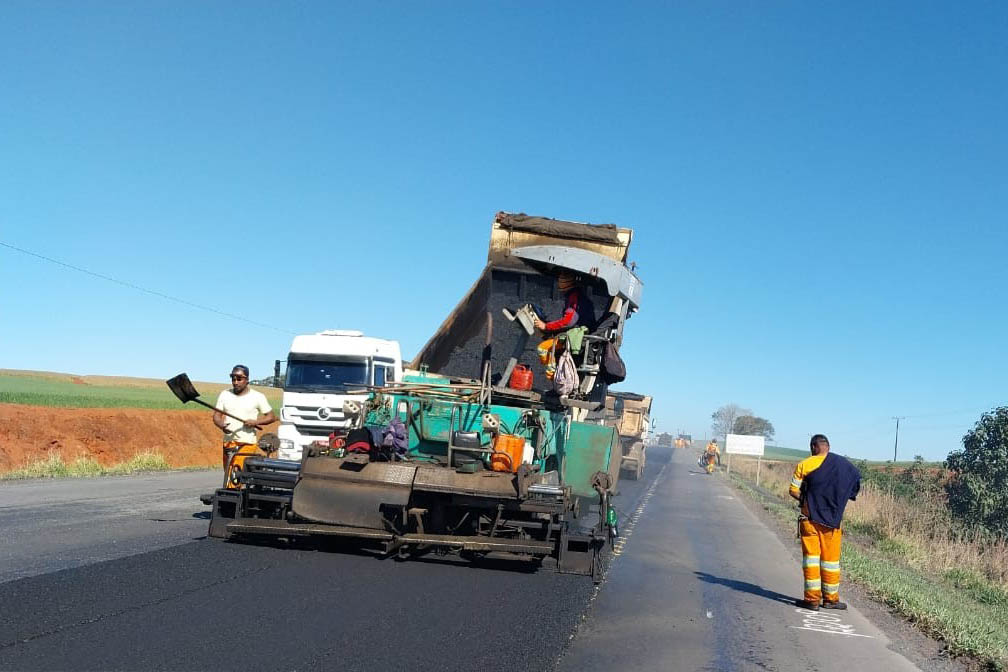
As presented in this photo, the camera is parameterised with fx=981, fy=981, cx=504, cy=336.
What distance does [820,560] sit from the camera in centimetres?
967

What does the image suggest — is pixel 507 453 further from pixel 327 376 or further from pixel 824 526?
pixel 327 376

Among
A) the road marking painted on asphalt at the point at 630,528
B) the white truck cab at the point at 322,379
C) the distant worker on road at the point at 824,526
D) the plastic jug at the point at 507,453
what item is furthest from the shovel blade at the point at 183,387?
the white truck cab at the point at 322,379

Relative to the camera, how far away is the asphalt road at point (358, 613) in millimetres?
5758

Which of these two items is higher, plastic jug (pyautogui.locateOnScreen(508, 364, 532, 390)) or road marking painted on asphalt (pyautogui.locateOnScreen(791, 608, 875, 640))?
plastic jug (pyautogui.locateOnScreen(508, 364, 532, 390))

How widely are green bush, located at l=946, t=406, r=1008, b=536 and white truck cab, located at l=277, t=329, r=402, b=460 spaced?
723 inches

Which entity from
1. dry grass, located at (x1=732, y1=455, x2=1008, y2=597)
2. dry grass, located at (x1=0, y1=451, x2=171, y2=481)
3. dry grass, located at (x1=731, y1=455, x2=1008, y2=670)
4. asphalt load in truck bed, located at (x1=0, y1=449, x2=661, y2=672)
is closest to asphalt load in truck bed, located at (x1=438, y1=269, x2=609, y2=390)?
asphalt load in truck bed, located at (x1=0, y1=449, x2=661, y2=672)

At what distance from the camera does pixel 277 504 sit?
32.7 ft

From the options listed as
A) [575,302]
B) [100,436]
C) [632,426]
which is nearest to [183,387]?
[575,302]

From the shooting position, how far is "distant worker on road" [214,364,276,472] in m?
10.8

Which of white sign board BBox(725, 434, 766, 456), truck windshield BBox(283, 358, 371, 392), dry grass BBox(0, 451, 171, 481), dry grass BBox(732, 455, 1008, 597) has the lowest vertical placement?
dry grass BBox(732, 455, 1008, 597)

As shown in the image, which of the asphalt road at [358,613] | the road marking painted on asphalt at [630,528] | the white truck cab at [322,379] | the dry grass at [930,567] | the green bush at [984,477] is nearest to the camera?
the asphalt road at [358,613]

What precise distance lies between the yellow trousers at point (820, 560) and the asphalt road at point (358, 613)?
0.25 metres

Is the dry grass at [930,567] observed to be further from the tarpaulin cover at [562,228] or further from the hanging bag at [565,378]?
the tarpaulin cover at [562,228]

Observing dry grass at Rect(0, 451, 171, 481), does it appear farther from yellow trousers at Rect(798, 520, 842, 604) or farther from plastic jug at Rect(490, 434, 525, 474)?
yellow trousers at Rect(798, 520, 842, 604)
